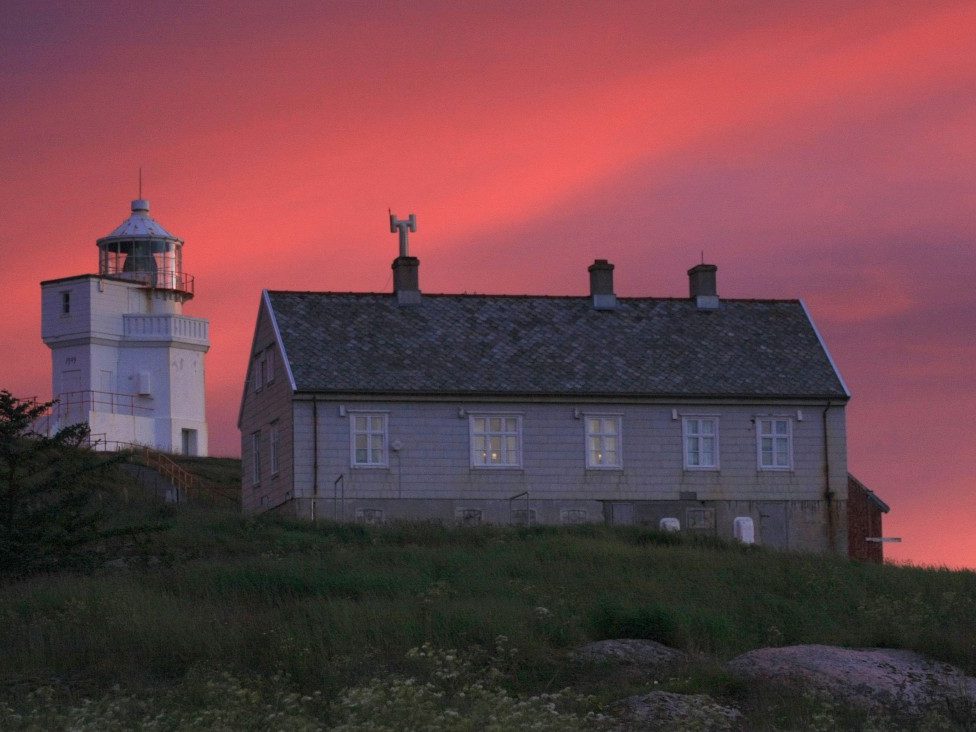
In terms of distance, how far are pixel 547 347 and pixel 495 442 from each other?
3488 mm

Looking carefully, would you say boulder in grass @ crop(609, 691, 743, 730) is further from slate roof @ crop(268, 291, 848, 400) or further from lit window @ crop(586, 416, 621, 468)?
slate roof @ crop(268, 291, 848, 400)

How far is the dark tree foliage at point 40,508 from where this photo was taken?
3069 centimetres

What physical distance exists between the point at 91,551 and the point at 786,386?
19221mm

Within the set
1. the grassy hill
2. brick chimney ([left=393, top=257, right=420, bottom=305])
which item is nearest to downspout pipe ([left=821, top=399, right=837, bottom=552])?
the grassy hill

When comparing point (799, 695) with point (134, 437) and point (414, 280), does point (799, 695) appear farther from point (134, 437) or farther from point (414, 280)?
point (134, 437)

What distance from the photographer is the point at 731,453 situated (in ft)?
141

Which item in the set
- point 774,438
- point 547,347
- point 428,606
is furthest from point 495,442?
point 428,606

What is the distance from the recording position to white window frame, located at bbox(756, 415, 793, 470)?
43.3m

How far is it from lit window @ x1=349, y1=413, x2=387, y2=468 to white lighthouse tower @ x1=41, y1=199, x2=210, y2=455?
1047 inches

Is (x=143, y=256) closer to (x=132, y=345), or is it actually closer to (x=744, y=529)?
(x=132, y=345)

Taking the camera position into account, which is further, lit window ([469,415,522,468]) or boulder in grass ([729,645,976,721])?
lit window ([469,415,522,468])

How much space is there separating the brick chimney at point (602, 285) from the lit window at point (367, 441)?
8.07m

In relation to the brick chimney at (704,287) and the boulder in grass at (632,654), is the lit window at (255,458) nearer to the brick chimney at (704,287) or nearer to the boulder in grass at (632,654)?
the brick chimney at (704,287)

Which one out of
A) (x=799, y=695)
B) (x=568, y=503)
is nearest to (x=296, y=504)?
(x=568, y=503)
